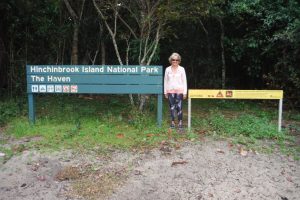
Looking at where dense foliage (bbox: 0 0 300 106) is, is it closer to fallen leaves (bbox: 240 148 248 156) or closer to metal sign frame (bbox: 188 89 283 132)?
metal sign frame (bbox: 188 89 283 132)

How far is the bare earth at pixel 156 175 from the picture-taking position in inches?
200

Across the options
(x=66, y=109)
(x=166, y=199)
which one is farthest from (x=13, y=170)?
(x=66, y=109)

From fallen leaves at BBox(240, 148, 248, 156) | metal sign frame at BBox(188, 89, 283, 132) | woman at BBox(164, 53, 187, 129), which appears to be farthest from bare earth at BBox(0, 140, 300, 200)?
woman at BBox(164, 53, 187, 129)

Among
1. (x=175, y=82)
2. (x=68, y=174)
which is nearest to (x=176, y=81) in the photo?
(x=175, y=82)

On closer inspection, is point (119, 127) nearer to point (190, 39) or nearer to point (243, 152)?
point (243, 152)

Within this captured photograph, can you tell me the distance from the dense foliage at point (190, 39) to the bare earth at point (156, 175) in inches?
145

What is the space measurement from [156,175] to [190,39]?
32.8ft

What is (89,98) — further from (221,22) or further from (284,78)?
(284,78)

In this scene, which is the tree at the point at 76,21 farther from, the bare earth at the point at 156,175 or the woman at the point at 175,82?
the bare earth at the point at 156,175

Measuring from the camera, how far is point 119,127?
776 centimetres

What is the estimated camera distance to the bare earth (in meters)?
5.07

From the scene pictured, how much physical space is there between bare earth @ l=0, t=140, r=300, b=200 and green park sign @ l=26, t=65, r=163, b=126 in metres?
1.73

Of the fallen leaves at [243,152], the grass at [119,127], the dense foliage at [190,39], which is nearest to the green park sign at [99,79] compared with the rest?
the grass at [119,127]

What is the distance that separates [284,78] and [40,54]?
30.2 feet
